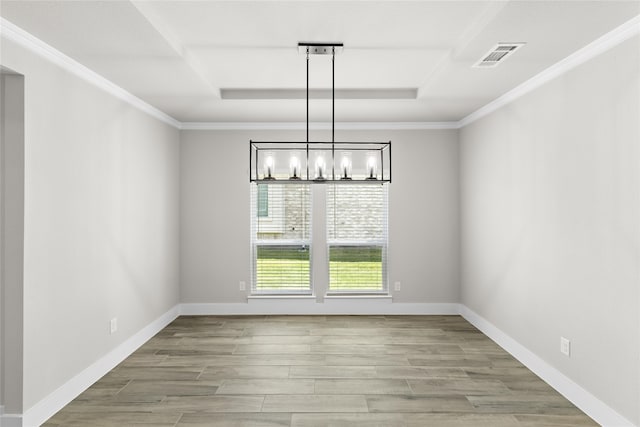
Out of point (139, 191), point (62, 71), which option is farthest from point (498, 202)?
point (62, 71)

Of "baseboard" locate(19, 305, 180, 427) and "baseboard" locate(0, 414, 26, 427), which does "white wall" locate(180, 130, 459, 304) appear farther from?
"baseboard" locate(0, 414, 26, 427)

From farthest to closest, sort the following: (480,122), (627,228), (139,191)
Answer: (480,122), (139,191), (627,228)

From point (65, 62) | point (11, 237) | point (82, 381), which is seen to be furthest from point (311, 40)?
point (82, 381)

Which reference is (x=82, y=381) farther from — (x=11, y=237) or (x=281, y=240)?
(x=281, y=240)

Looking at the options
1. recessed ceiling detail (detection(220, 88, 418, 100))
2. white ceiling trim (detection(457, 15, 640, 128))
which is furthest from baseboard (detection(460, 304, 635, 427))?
recessed ceiling detail (detection(220, 88, 418, 100))

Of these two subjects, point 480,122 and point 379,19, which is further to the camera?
point 480,122

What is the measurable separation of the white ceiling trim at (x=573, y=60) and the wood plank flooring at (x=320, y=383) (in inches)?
96.9

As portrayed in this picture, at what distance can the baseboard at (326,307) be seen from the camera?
591 cm

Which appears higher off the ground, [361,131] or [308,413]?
[361,131]

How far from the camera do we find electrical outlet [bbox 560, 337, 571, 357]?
3.38 m

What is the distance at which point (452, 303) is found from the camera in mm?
5926

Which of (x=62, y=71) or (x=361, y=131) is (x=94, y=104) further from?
(x=361, y=131)

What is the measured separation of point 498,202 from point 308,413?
290 cm

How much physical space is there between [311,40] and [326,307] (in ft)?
12.1
